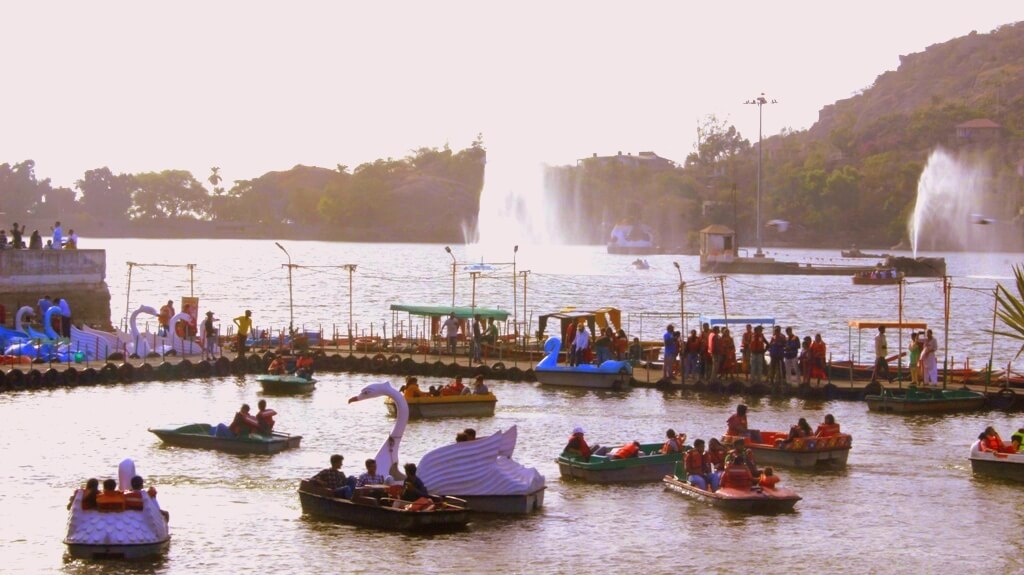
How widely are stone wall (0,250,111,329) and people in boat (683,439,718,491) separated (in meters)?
31.5

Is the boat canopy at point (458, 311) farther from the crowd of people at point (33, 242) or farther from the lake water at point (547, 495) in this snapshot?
the crowd of people at point (33, 242)

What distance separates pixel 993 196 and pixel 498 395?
17108cm

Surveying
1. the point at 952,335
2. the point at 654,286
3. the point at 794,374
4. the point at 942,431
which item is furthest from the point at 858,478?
the point at 654,286

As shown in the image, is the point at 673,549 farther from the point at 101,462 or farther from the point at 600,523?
the point at 101,462

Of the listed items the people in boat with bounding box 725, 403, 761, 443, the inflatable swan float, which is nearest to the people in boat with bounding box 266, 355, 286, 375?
the people in boat with bounding box 725, 403, 761, 443

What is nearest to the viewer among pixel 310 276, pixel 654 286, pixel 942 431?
pixel 942 431

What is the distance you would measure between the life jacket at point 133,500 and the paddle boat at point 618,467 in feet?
31.3

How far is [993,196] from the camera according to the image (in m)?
199

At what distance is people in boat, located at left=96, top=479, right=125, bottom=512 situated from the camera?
22359 millimetres

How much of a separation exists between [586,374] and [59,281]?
21.9 metres

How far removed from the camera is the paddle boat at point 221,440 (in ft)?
104

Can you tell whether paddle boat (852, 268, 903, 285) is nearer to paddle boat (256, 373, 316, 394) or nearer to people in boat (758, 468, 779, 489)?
paddle boat (256, 373, 316, 394)

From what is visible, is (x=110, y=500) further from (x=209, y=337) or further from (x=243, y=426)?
(x=209, y=337)

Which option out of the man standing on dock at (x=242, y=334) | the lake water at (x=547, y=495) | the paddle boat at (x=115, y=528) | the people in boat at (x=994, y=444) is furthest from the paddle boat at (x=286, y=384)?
the people in boat at (x=994, y=444)
